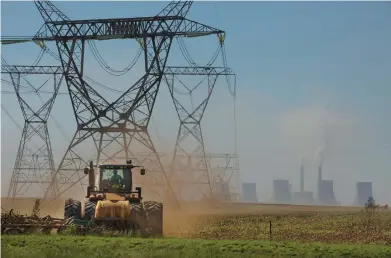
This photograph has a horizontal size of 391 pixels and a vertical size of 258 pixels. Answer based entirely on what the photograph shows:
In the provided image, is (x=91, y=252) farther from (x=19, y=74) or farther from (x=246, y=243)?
(x=19, y=74)

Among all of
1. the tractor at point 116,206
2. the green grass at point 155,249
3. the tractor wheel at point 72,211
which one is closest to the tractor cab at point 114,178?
the tractor at point 116,206

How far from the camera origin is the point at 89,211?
87.1ft

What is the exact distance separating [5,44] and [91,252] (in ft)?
136

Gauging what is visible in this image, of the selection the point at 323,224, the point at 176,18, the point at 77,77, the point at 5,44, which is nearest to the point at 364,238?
the point at 323,224

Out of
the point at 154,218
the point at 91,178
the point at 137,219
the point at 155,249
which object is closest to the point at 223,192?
the point at 91,178

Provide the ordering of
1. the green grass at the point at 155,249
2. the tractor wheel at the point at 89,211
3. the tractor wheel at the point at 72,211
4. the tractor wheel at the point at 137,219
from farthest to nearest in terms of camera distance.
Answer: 1. the tractor wheel at the point at 72,211
2. the tractor wheel at the point at 89,211
3. the tractor wheel at the point at 137,219
4. the green grass at the point at 155,249

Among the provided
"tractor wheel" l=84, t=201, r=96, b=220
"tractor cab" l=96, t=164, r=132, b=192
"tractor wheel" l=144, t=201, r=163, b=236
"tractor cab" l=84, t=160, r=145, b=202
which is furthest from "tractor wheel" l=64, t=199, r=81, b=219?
"tractor wheel" l=144, t=201, r=163, b=236

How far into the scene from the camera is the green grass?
17422 millimetres

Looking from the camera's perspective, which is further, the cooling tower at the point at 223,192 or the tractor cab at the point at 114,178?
the cooling tower at the point at 223,192

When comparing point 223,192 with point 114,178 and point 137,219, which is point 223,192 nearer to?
point 114,178

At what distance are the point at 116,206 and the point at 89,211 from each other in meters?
1.45

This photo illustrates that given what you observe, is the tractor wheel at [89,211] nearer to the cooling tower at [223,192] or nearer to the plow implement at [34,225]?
the plow implement at [34,225]

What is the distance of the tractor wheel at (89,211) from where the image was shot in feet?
86.7

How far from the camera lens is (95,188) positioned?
29281 millimetres
